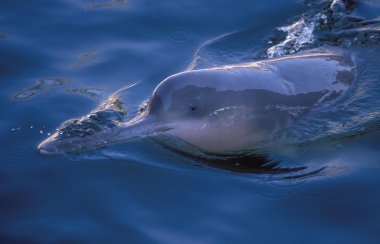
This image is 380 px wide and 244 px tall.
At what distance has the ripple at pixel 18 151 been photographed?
19.1ft

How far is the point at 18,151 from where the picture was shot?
589 centimetres

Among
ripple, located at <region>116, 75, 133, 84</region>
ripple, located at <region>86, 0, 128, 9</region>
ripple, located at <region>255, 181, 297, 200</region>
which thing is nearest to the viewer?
ripple, located at <region>255, 181, 297, 200</region>

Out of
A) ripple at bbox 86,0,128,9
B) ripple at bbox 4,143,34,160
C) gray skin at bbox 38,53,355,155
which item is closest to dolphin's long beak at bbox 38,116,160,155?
gray skin at bbox 38,53,355,155

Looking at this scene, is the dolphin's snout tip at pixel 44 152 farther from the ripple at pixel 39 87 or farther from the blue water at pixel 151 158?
the ripple at pixel 39 87

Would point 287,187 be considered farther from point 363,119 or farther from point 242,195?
point 363,119

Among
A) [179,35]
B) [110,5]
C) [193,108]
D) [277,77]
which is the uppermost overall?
[110,5]

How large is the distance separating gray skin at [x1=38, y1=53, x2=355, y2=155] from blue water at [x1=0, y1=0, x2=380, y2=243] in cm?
17

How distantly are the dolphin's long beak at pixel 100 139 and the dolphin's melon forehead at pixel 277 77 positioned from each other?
1.10ft

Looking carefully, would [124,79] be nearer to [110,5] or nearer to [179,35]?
[179,35]

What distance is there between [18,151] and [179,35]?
3.91 m

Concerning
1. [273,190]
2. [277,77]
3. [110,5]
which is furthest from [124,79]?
[273,190]

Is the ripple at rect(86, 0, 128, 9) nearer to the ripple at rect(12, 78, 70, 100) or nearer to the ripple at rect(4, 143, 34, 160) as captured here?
the ripple at rect(12, 78, 70, 100)

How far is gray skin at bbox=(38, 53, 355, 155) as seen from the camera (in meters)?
5.84

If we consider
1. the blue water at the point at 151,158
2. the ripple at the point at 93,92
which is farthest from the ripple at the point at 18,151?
the ripple at the point at 93,92
